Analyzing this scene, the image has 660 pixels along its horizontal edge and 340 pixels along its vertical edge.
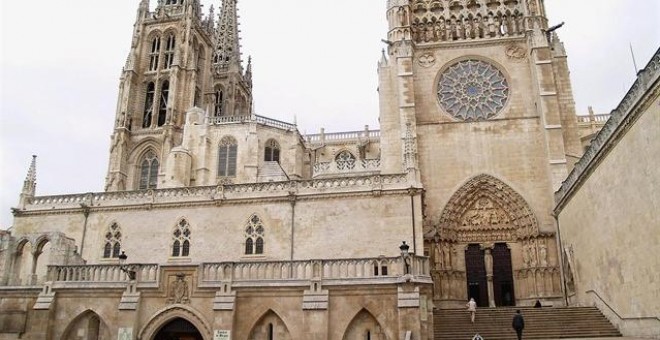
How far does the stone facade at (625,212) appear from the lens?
1390cm

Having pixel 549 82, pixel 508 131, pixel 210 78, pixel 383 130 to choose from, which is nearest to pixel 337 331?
pixel 383 130

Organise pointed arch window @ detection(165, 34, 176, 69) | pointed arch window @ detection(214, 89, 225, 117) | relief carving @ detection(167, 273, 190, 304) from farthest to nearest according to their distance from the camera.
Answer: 1. pointed arch window @ detection(214, 89, 225, 117)
2. pointed arch window @ detection(165, 34, 176, 69)
3. relief carving @ detection(167, 273, 190, 304)

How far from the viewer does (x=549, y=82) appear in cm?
2808

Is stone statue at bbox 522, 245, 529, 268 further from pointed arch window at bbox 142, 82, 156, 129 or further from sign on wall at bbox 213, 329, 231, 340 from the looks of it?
pointed arch window at bbox 142, 82, 156, 129

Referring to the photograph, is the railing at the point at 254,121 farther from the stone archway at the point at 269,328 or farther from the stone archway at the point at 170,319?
the stone archway at the point at 269,328

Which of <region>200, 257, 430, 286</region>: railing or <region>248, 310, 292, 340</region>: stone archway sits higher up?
<region>200, 257, 430, 286</region>: railing

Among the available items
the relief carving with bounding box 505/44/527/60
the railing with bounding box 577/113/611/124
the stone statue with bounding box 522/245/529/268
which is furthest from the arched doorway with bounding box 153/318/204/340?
the railing with bounding box 577/113/611/124

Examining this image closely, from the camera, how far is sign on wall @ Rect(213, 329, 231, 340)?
1708cm

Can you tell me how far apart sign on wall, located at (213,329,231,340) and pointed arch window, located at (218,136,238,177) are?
23034 millimetres

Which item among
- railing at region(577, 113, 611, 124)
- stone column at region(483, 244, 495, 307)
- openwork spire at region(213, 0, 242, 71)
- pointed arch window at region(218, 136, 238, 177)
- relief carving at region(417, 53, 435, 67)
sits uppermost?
openwork spire at region(213, 0, 242, 71)

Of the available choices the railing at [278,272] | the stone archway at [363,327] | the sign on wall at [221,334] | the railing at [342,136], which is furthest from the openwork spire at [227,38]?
the stone archway at [363,327]

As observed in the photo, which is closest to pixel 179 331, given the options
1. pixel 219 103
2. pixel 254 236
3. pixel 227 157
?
pixel 254 236

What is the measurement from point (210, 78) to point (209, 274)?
43.4 metres

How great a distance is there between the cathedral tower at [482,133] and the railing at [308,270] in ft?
24.8
